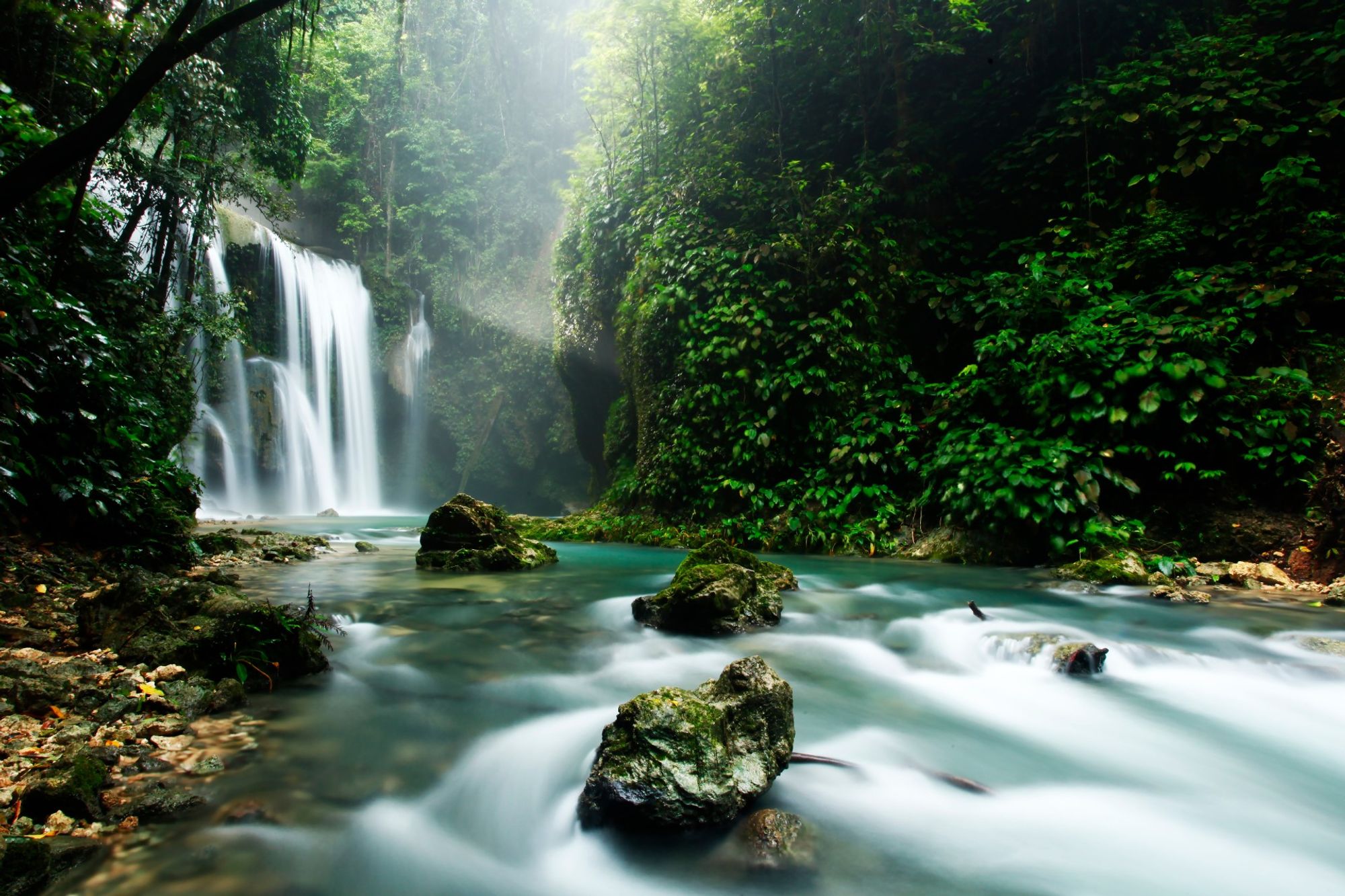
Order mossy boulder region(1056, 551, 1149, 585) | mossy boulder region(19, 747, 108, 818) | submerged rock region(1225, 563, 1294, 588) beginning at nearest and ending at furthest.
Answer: mossy boulder region(19, 747, 108, 818), submerged rock region(1225, 563, 1294, 588), mossy boulder region(1056, 551, 1149, 585)

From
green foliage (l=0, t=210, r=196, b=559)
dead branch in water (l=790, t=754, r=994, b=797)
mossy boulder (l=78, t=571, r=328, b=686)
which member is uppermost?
Answer: green foliage (l=0, t=210, r=196, b=559)

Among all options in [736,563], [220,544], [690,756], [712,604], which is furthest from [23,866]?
[220,544]

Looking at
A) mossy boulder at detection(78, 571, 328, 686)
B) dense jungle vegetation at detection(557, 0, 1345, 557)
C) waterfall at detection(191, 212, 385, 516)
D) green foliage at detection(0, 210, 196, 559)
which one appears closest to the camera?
mossy boulder at detection(78, 571, 328, 686)

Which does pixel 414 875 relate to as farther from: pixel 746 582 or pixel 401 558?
pixel 401 558

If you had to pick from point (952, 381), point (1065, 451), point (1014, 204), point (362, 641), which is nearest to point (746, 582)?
point (362, 641)

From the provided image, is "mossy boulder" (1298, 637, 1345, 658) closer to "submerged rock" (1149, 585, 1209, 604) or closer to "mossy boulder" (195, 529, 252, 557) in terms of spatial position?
"submerged rock" (1149, 585, 1209, 604)

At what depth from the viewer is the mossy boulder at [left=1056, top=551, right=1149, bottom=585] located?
5.20 m

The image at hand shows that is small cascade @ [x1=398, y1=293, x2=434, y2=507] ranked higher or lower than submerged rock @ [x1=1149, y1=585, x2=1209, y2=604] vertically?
higher

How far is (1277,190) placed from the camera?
20.5 feet

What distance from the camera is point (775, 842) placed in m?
1.91

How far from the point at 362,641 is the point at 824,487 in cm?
536

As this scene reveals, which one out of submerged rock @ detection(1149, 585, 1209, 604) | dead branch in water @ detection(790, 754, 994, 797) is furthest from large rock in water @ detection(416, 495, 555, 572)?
submerged rock @ detection(1149, 585, 1209, 604)

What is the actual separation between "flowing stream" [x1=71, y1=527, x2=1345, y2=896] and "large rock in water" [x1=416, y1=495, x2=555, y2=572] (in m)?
1.78

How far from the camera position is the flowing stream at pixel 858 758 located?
6.14 feet
